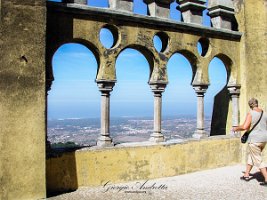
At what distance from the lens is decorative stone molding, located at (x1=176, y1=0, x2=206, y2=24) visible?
848 centimetres

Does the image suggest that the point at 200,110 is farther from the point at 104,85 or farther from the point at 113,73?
the point at 104,85

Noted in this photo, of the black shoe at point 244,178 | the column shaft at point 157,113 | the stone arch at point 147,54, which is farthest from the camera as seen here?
the column shaft at point 157,113

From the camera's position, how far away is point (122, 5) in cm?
733

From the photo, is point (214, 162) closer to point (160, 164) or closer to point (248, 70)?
point (160, 164)

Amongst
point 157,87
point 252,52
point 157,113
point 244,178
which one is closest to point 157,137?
point 157,113

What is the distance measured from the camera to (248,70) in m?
9.20

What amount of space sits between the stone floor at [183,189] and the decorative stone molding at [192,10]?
3.86m

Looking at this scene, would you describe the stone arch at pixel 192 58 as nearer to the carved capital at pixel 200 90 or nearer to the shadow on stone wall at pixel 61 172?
the carved capital at pixel 200 90

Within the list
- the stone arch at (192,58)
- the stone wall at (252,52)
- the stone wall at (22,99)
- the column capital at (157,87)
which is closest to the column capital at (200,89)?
the stone arch at (192,58)

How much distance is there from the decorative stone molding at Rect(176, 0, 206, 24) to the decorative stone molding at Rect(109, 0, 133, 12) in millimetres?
1753

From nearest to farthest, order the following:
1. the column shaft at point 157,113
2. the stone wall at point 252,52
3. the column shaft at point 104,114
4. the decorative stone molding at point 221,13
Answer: the column shaft at point 104,114, the column shaft at point 157,113, the decorative stone molding at point 221,13, the stone wall at point 252,52

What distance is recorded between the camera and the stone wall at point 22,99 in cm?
558

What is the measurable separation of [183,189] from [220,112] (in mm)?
4432

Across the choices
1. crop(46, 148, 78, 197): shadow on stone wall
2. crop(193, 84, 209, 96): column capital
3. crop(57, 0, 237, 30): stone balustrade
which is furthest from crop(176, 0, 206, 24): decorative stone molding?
crop(46, 148, 78, 197): shadow on stone wall
